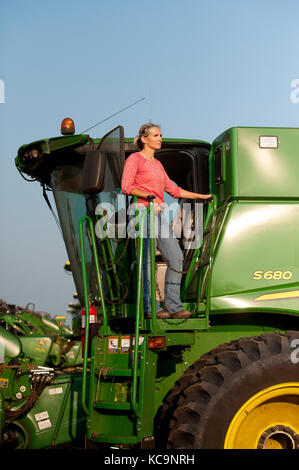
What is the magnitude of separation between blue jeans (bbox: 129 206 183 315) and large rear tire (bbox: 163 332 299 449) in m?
0.57

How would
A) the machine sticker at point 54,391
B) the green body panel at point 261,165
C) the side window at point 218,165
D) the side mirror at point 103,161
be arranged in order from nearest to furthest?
the side mirror at point 103,161 → the green body panel at point 261,165 → the side window at point 218,165 → the machine sticker at point 54,391

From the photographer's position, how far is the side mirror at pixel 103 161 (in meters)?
4.37

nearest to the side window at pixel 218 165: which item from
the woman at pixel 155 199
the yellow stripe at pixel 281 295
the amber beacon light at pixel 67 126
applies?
the woman at pixel 155 199

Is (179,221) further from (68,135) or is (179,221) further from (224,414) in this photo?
(224,414)

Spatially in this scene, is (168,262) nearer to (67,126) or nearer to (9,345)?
(67,126)

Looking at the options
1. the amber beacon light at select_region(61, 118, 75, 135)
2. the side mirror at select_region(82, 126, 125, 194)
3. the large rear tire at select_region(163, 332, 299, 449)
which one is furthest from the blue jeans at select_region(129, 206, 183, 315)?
the amber beacon light at select_region(61, 118, 75, 135)

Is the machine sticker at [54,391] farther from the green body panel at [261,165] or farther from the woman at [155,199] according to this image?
the green body panel at [261,165]

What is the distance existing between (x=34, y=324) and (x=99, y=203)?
9.98 m

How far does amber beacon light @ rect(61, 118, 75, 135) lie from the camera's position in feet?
17.4

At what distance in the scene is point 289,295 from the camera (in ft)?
15.0

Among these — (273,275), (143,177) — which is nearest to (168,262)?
(143,177)

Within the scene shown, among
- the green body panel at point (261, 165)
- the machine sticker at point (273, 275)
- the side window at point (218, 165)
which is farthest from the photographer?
the side window at point (218, 165)

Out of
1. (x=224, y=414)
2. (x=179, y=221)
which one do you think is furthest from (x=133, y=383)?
(x=179, y=221)

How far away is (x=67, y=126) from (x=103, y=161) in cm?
111
